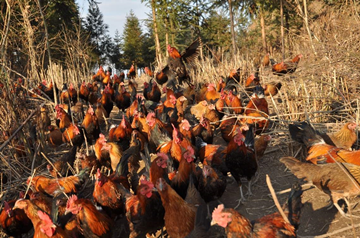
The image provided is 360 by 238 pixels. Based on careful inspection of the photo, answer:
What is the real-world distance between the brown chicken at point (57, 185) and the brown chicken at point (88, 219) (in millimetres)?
1025

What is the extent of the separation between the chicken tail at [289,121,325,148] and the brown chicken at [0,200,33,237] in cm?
419

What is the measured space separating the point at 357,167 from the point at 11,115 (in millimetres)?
5457

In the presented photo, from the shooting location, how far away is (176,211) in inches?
117

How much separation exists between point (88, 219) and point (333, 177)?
Result: 287cm

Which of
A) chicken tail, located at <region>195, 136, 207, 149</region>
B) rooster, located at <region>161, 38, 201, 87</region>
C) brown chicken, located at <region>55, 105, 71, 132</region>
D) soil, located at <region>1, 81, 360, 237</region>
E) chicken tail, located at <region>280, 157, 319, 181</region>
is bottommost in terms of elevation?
soil, located at <region>1, 81, 360, 237</region>

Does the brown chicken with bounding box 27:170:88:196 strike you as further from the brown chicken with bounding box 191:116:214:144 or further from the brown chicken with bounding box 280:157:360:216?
the brown chicken with bounding box 280:157:360:216

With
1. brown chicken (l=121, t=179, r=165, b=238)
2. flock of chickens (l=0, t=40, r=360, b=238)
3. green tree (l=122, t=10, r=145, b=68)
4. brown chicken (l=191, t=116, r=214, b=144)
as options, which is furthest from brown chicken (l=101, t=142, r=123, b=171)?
green tree (l=122, t=10, r=145, b=68)

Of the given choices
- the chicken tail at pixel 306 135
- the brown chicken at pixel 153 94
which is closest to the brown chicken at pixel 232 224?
the chicken tail at pixel 306 135

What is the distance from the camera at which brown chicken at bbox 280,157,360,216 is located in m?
2.83

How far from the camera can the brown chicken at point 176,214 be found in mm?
2957

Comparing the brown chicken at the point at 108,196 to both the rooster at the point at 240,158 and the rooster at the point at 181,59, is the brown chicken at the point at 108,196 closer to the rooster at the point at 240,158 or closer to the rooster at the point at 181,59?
the rooster at the point at 240,158

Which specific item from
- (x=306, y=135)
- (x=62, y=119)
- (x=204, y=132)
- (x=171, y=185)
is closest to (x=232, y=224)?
(x=171, y=185)

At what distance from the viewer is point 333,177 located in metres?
2.96

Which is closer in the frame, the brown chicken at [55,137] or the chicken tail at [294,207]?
the chicken tail at [294,207]
